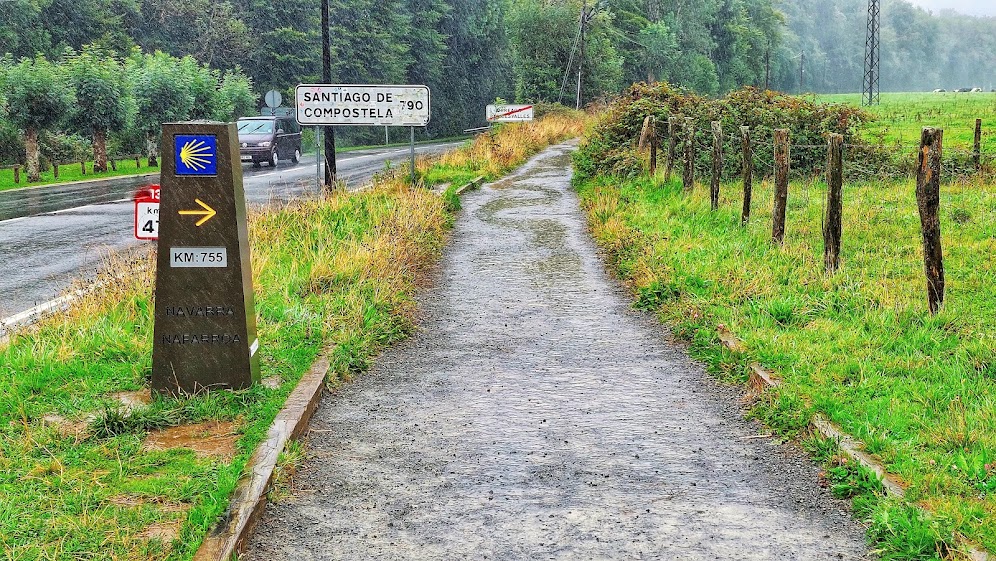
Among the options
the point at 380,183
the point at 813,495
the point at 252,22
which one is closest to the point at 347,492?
the point at 813,495

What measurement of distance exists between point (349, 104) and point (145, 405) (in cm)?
1139

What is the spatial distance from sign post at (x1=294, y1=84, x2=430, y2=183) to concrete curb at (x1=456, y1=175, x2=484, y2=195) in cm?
373

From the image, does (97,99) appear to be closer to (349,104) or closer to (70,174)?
(70,174)

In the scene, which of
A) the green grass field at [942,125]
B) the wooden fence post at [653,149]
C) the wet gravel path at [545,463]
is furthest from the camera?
the green grass field at [942,125]

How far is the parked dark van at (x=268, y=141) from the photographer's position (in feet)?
107

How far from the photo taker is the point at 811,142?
1919cm

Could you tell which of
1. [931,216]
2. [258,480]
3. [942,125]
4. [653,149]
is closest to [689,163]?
[653,149]

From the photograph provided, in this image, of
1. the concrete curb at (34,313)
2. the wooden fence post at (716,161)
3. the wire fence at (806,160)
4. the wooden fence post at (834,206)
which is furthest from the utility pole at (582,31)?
the concrete curb at (34,313)

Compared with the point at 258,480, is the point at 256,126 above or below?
above

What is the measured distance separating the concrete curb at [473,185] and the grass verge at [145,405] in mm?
9124

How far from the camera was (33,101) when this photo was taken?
93.2 ft

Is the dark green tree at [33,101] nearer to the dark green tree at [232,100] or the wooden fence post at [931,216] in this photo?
the dark green tree at [232,100]

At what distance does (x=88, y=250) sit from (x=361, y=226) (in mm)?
4125

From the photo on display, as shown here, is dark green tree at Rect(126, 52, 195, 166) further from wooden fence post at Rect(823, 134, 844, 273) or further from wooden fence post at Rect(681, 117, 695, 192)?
wooden fence post at Rect(823, 134, 844, 273)
